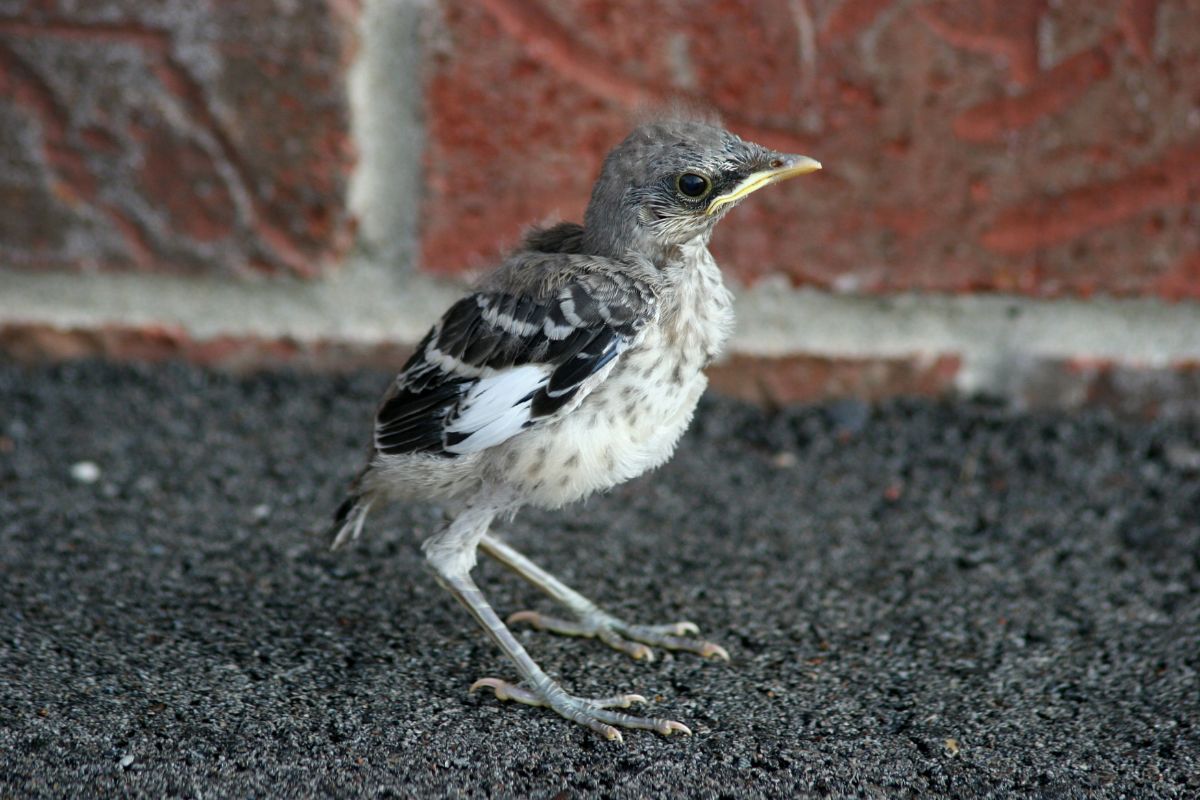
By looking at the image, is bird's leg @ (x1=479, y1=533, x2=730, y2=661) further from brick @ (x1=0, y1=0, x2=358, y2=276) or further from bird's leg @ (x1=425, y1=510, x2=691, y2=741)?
brick @ (x1=0, y1=0, x2=358, y2=276)

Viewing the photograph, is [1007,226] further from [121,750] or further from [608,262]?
[121,750]

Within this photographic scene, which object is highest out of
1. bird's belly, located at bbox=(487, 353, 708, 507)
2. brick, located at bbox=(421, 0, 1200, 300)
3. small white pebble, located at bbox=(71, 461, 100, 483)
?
brick, located at bbox=(421, 0, 1200, 300)

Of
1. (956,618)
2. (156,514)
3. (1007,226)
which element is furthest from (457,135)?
(956,618)

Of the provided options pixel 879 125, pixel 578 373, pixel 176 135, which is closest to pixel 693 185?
pixel 578 373

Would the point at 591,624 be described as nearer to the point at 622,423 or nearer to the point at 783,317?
the point at 622,423

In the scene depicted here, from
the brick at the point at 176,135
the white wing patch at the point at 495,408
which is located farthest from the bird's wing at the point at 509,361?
the brick at the point at 176,135

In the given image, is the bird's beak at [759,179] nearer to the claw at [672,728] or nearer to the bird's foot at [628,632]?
the bird's foot at [628,632]

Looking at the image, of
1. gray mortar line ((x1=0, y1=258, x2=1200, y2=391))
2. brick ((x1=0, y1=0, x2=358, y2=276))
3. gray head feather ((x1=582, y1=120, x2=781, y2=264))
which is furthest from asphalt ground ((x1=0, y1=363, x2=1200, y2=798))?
gray head feather ((x1=582, y1=120, x2=781, y2=264))
